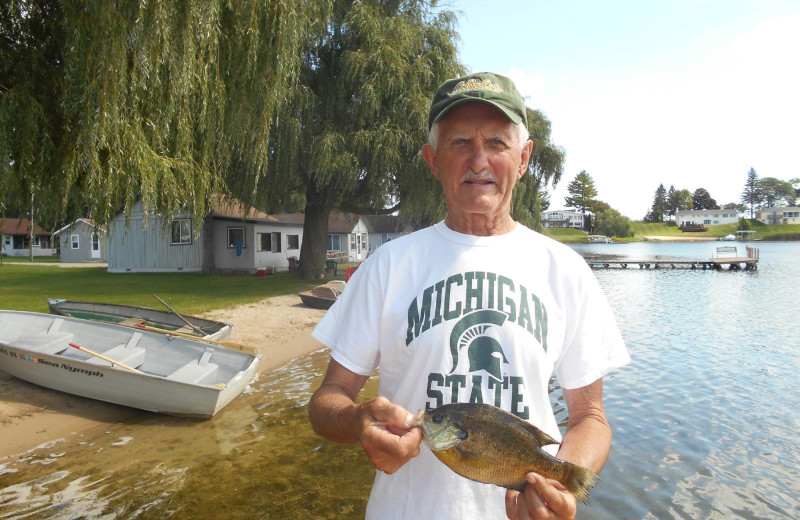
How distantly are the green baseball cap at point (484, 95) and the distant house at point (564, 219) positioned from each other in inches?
5795

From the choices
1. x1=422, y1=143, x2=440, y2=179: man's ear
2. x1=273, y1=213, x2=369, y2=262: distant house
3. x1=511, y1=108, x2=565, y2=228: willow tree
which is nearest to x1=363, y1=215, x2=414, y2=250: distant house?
x1=273, y1=213, x2=369, y2=262: distant house

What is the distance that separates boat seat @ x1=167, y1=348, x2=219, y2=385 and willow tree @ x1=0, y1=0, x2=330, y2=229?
8.24 feet

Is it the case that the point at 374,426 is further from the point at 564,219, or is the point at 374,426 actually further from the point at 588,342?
the point at 564,219

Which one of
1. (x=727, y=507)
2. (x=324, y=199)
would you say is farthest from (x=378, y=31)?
(x=727, y=507)

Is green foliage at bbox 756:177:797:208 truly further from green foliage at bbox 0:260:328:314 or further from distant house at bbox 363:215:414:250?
green foliage at bbox 0:260:328:314

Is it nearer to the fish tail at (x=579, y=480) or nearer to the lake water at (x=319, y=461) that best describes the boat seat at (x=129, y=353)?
the lake water at (x=319, y=461)

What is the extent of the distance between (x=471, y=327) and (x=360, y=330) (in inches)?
14.6

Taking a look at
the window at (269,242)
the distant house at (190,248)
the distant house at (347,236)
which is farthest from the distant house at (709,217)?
the distant house at (190,248)

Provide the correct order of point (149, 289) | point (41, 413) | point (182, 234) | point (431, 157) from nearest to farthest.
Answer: point (431, 157), point (41, 413), point (149, 289), point (182, 234)

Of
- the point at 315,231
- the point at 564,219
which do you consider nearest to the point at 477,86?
the point at 315,231

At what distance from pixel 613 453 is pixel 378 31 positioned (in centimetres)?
1579

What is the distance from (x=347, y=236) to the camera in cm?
4281

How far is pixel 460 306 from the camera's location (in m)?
1.62

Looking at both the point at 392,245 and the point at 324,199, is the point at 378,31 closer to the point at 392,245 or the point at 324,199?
the point at 324,199
